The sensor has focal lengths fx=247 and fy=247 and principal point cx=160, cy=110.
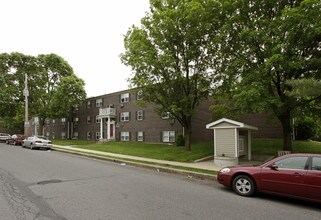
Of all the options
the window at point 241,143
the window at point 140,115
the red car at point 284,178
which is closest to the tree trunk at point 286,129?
the window at point 241,143

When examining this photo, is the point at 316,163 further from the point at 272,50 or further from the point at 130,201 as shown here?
the point at 272,50

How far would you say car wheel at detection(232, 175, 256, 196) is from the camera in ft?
24.6

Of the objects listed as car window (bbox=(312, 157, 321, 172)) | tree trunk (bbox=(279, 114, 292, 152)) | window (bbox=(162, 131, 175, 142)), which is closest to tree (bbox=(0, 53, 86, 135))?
window (bbox=(162, 131, 175, 142))

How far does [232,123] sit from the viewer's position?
13.7 metres

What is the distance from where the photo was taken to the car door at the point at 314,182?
632cm

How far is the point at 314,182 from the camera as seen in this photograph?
20.9ft

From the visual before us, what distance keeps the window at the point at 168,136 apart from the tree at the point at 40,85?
16.3m

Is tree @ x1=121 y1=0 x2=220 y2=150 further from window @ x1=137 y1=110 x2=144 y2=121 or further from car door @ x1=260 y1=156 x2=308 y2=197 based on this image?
window @ x1=137 y1=110 x2=144 y2=121

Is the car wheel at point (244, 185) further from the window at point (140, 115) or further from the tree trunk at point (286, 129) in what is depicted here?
the window at point (140, 115)

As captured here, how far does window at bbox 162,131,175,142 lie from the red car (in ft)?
64.3

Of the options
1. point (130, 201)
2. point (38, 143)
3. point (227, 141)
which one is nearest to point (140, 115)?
point (38, 143)

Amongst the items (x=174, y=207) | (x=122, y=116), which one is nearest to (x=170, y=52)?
(x=174, y=207)

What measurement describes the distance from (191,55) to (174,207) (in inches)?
504

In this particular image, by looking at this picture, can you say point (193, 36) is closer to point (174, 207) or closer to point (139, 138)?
point (174, 207)
